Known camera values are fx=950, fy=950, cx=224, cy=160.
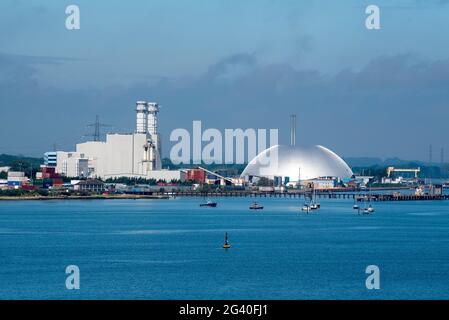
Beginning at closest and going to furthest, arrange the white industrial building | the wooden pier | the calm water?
the calm water < the wooden pier < the white industrial building

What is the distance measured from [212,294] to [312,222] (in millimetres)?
26917

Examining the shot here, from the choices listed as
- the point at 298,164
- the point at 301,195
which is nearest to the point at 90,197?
the point at 301,195

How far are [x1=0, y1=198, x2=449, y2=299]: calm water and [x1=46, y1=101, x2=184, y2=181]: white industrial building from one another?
4988cm

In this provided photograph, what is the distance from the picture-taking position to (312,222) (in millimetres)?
45312

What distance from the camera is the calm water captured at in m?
19.3

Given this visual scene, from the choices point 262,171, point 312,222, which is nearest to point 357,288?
point 312,222

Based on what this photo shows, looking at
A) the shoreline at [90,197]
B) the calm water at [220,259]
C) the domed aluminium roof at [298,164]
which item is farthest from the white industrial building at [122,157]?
the calm water at [220,259]

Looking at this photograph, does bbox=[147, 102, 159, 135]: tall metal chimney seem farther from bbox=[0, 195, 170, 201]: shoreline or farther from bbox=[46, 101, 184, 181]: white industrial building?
bbox=[0, 195, 170, 201]: shoreline

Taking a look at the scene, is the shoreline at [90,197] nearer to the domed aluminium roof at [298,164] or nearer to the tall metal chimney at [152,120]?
the tall metal chimney at [152,120]

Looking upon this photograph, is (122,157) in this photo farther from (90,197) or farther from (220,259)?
(220,259)

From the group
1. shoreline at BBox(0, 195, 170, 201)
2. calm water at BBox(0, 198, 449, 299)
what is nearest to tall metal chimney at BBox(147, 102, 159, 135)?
shoreline at BBox(0, 195, 170, 201)

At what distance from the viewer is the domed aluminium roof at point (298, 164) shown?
113m

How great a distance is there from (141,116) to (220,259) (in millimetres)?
71150
